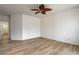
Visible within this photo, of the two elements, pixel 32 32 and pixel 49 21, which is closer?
pixel 49 21

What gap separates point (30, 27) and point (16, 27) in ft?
4.49

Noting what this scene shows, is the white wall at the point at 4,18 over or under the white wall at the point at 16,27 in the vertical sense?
over

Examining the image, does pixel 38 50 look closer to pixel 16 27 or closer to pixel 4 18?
pixel 16 27

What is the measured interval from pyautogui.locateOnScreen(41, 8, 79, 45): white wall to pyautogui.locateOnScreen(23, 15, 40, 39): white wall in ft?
3.69

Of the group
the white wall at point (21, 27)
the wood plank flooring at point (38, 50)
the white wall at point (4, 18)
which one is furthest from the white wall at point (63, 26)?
the white wall at point (4, 18)

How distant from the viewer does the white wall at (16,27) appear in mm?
7927

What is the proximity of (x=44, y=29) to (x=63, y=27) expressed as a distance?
277 cm

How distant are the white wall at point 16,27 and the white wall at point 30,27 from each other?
349 mm

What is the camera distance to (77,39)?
5.85 metres

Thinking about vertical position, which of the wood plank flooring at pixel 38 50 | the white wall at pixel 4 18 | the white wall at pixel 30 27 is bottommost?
the wood plank flooring at pixel 38 50

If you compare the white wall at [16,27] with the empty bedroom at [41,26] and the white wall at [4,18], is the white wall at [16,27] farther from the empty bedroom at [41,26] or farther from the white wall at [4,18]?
the white wall at [4,18]

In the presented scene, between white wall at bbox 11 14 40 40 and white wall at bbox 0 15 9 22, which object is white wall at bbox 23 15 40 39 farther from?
white wall at bbox 0 15 9 22
